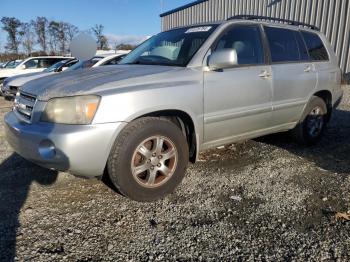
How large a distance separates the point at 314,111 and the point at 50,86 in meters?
3.73

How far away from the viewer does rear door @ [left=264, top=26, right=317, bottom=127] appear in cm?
422

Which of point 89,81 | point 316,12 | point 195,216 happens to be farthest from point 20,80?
point 316,12

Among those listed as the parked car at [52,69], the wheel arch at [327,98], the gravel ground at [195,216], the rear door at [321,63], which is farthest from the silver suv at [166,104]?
the parked car at [52,69]

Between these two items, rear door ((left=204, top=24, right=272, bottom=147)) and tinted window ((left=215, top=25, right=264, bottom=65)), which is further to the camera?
tinted window ((left=215, top=25, right=264, bottom=65))

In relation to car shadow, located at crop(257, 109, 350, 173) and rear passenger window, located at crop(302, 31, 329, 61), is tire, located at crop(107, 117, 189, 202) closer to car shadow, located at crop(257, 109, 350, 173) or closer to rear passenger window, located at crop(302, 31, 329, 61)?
car shadow, located at crop(257, 109, 350, 173)

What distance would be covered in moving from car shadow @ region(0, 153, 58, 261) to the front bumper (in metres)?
0.55

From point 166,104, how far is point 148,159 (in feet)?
1.80

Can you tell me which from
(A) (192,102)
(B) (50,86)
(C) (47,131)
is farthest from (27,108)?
(A) (192,102)

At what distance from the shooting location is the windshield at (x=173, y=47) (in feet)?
12.0

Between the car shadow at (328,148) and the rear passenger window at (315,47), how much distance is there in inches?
51.7

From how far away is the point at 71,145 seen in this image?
8.87ft

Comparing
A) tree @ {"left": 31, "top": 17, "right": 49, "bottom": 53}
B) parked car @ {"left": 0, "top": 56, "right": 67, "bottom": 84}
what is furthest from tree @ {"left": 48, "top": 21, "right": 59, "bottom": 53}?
parked car @ {"left": 0, "top": 56, "right": 67, "bottom": 84}

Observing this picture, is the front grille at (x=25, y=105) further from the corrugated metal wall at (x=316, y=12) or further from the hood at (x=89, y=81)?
the corrugated metal wall at (x=316, y=12)

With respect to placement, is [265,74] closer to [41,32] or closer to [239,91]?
[239,91]
